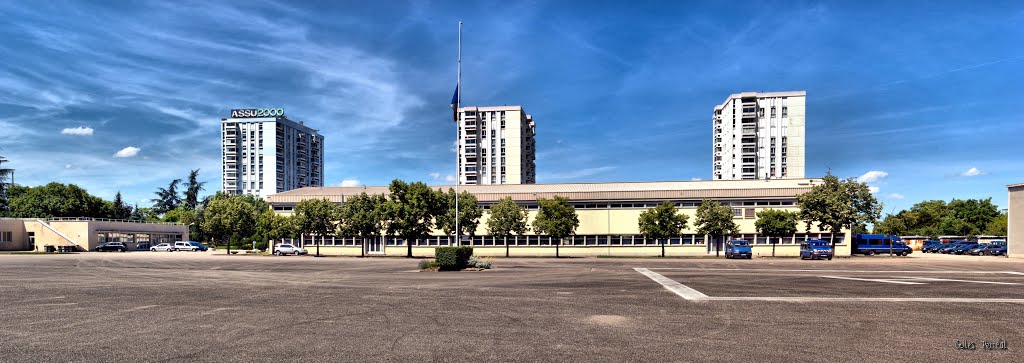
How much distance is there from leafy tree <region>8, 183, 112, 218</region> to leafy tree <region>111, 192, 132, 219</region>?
16.2 metres

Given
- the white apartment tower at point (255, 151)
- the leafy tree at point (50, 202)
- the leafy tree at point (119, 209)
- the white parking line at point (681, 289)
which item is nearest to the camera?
the white parking line at point (681, 289)

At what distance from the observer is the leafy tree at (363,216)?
52375 millimetres

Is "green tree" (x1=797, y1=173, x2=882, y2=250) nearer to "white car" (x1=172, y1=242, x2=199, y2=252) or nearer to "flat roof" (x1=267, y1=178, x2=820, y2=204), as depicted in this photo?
"flat roof" (x1=267, y1=178, x2=820, y2=204)

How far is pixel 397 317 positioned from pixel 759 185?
5965 cm

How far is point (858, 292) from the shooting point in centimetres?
1711

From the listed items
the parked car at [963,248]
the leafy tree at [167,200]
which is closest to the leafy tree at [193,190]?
the leafy tree at [167,200]

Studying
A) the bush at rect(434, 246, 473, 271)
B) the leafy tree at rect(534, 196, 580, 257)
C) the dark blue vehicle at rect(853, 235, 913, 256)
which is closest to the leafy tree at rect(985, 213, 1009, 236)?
the dark blue vehicle at rect(853, 235, 913, 256)

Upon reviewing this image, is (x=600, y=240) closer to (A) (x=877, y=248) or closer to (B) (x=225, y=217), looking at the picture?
(A) (x=877, y=248)

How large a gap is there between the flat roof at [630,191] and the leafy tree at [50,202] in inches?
2034

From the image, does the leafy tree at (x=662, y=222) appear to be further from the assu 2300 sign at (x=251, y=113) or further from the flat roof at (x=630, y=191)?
the assu 2300 sign at (x=251, y=113)

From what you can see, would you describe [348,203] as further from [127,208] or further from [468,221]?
[127,208]

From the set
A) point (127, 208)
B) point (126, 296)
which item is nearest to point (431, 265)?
point (126, 296)

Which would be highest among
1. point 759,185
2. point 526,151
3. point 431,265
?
point 526,151

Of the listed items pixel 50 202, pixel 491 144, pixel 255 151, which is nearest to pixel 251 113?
pixel 255 151
